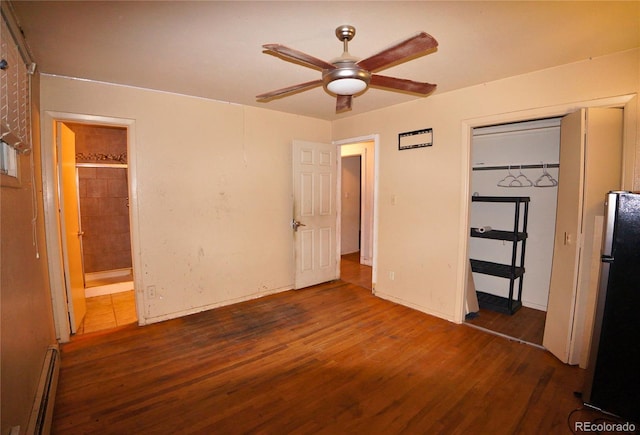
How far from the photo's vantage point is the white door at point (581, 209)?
2234 millimetres

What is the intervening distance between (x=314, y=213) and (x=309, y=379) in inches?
96.3

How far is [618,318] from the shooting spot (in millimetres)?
1829

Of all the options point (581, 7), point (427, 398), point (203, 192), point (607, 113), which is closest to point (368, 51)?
point (581, 7)

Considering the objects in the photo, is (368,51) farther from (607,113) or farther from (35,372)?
(35,372)

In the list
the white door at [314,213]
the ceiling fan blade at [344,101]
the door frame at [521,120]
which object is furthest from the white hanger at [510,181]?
the ceiling fan blade at [344,101]

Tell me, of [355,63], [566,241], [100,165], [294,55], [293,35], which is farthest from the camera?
[100,165]

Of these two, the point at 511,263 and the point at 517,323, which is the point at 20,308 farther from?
the point at 511,263

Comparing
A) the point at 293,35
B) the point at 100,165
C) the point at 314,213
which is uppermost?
the point at 293,35

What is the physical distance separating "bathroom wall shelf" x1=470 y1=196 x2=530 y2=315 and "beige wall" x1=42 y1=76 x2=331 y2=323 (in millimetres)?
2529

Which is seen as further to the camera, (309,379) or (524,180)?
(524,180)

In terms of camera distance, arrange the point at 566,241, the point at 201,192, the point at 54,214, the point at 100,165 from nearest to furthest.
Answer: the point at 566,241, the point at 54,214, the point at 201,192, the point at 100,165

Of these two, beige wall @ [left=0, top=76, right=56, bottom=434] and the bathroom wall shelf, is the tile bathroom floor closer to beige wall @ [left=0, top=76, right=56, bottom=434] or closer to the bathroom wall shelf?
beige wall @ [left=0, top=76, right=56, bottom=434]

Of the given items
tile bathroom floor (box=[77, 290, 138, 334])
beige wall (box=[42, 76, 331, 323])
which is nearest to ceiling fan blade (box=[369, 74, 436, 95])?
beige wall (box=[42, 76, 331, 323])

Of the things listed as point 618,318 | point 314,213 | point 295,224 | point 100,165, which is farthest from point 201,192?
point 618,318
